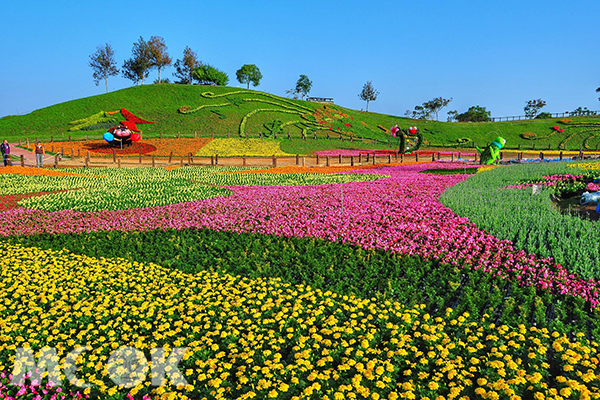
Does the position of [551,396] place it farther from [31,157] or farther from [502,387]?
[31,157]

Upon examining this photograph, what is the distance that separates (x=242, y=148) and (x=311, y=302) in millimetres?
42807

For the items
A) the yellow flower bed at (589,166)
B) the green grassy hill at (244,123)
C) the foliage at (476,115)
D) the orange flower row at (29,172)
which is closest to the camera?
the yellow flower bed at (589,166)

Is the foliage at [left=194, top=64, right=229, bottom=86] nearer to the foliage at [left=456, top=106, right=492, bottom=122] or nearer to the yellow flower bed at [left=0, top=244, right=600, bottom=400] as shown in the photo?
the foliage at [left=456, top=106, right=492, bottom=122]

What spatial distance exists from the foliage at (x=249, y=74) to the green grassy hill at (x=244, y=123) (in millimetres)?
21310

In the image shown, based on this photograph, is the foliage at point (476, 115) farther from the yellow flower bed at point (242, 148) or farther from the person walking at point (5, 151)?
the person walking at point (5, 151)

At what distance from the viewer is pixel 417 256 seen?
808cm

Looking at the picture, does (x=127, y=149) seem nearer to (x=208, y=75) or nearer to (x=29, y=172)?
(x=29, y=172)

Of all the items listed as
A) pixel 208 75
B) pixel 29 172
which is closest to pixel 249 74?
pixel 208 75

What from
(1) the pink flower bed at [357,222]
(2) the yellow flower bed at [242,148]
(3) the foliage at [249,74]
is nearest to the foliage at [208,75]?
(3) the foliage at [249,74]

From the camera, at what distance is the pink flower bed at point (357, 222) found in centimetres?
724

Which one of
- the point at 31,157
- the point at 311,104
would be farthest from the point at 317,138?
the point at 31,157

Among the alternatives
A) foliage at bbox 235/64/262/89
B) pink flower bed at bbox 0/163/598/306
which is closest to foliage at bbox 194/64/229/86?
foliage at bbox 235/64/262/89

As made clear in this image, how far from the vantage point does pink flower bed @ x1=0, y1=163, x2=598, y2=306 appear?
724 cm

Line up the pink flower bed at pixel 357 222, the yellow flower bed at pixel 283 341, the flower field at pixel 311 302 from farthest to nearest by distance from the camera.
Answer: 1. the pink flower bed at pixel 357 222
2. the flower field at pixel 311 302
3. the yellow flower bed at pixel 283 341
